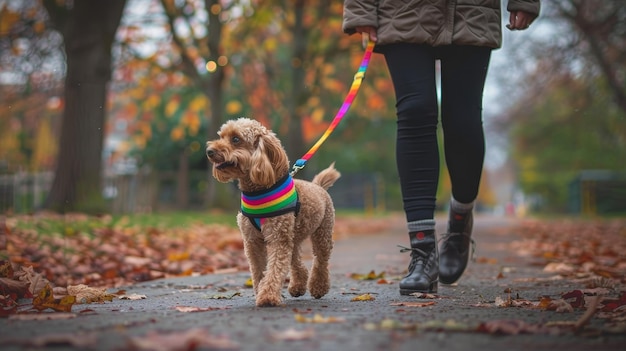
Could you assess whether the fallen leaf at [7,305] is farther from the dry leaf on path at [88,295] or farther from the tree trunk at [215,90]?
the tree trunk at [215,90]

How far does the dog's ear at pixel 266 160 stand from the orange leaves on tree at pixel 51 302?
3.39 ft

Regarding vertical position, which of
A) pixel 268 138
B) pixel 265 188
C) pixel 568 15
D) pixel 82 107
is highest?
pixel 568 15

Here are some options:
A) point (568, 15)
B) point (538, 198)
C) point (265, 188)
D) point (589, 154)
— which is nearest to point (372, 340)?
point (265, 188)

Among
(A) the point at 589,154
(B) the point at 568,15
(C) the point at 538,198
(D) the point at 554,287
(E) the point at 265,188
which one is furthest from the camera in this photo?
(C) the point at 538,198

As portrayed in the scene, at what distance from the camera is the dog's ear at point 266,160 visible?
11.4 ft

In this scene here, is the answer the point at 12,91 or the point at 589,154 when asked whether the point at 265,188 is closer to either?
the point at 12,91

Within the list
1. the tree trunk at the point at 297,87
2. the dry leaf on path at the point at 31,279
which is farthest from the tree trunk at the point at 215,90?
the dry leaf on path at the point at 31,279

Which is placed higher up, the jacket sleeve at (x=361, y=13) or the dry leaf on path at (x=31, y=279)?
the jacket sleeve at (x=361, y=13)

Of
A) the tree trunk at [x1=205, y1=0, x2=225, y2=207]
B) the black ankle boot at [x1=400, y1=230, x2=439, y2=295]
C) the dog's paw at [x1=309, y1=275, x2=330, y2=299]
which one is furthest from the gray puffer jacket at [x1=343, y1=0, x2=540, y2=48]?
the tree trunk at [x1=205, y1=0, x2=225, y2=207]

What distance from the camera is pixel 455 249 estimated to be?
4.47 m

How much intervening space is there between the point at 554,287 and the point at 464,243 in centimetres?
61

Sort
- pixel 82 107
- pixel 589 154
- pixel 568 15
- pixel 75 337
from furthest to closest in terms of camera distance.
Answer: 1. pixel 589 154
2. pixel 568 15
3. pixel 82 107
4. pixel 75 337

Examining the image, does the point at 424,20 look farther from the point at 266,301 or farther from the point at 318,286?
the point at 266,301

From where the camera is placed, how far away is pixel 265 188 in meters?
3.56
